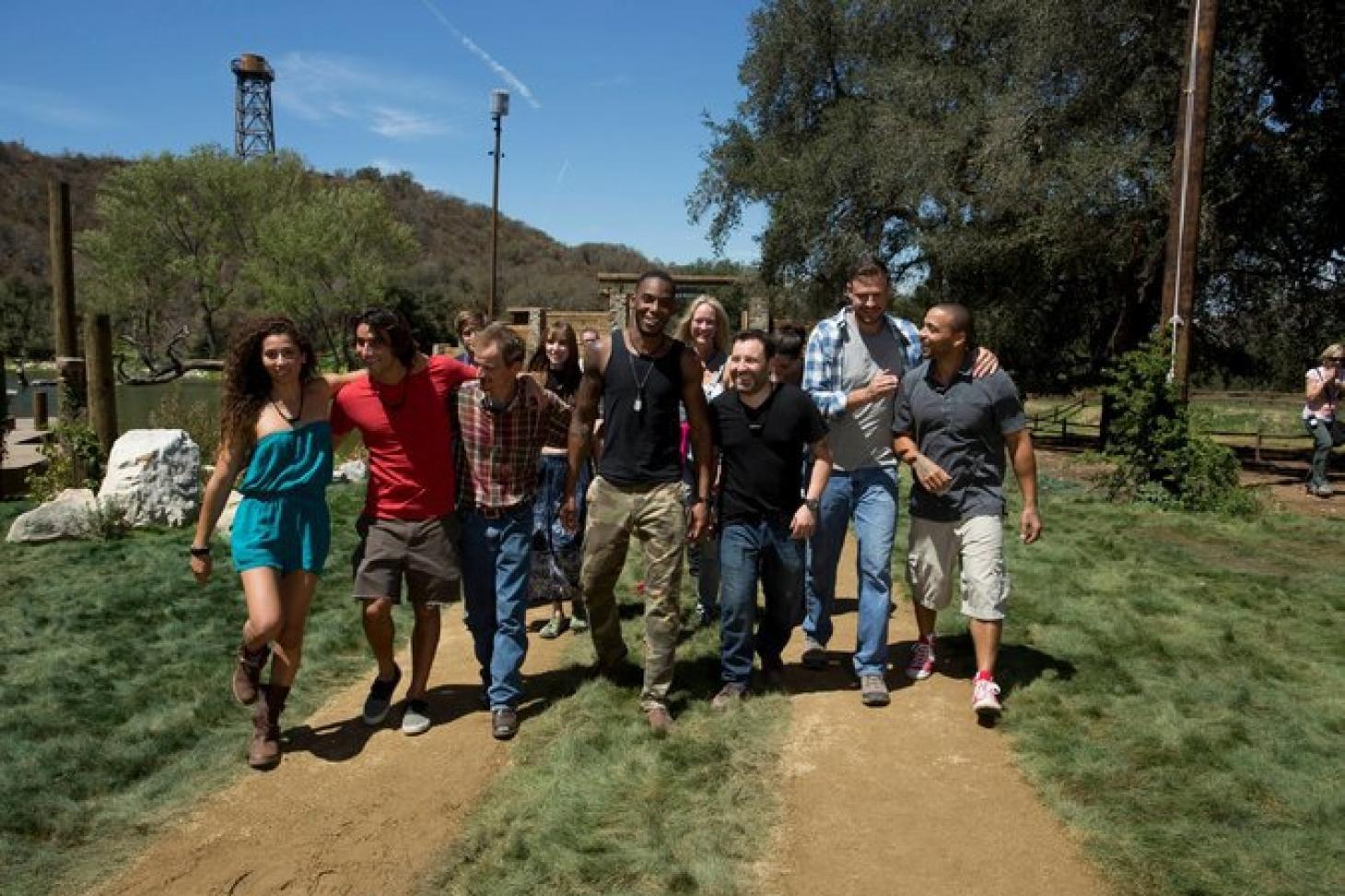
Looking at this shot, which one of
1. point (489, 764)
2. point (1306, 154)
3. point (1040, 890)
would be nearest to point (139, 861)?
point (489, 764)

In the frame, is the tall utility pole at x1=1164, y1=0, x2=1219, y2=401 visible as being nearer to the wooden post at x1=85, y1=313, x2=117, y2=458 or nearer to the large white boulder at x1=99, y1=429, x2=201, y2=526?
the large white boulder at x1=99, y1=429, x2=201, y2=526

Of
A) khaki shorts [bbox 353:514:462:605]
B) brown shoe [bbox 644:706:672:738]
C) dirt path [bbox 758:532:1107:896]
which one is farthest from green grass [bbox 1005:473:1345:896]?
khaki shorts [bbox 353:514:462:605]

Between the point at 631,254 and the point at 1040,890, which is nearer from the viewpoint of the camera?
the point at 1040,890

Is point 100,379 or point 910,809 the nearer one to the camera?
point 910,809

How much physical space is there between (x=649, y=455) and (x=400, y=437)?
1.08m

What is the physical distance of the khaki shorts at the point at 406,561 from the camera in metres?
4.04

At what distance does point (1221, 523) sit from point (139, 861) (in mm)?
8920

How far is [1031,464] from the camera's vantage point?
13.6 ft

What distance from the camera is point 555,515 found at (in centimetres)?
565

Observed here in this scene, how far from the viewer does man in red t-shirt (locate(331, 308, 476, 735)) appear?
4.04 m

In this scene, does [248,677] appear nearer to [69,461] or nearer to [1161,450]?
[69,461]

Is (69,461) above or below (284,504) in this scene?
below

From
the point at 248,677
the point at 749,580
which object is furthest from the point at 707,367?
the point at 248,677

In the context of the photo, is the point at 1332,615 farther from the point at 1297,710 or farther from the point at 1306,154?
the point at 1306,154
